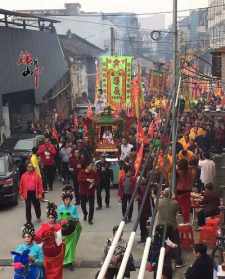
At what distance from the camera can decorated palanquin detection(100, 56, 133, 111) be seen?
24.0m

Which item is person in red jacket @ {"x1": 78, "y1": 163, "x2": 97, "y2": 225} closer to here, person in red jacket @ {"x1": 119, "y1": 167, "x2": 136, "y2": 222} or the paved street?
the paved street

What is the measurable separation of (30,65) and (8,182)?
13890 mm

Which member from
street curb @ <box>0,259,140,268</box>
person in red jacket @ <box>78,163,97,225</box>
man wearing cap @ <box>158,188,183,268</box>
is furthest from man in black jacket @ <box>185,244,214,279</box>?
person in red jacket @ <box>78,163,97,225</box>

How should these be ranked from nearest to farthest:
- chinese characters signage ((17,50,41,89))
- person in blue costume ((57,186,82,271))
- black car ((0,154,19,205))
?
person in blue costume ((57,186,82,271))
black car ((0,154,19,205))
chinese characters signage ((17,50,41,89))

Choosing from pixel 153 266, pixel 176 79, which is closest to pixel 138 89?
pixel 176 79

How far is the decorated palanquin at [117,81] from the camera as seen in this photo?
24031mm

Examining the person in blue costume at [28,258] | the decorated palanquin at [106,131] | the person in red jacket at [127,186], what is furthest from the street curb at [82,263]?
the decorated palanquin at [106,131]

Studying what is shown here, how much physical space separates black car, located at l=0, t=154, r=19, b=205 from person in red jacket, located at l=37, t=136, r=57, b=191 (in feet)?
4.76

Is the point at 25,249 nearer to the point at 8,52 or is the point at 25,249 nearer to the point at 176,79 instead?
the point at 176,79

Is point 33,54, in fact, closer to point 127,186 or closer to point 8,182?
point 8,182

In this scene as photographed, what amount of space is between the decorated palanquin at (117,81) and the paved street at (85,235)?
22.7ft

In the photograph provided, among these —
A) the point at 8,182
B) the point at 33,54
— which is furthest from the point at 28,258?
the point at 33,54

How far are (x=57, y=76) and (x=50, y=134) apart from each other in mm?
13039

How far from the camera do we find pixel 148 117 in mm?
29609
